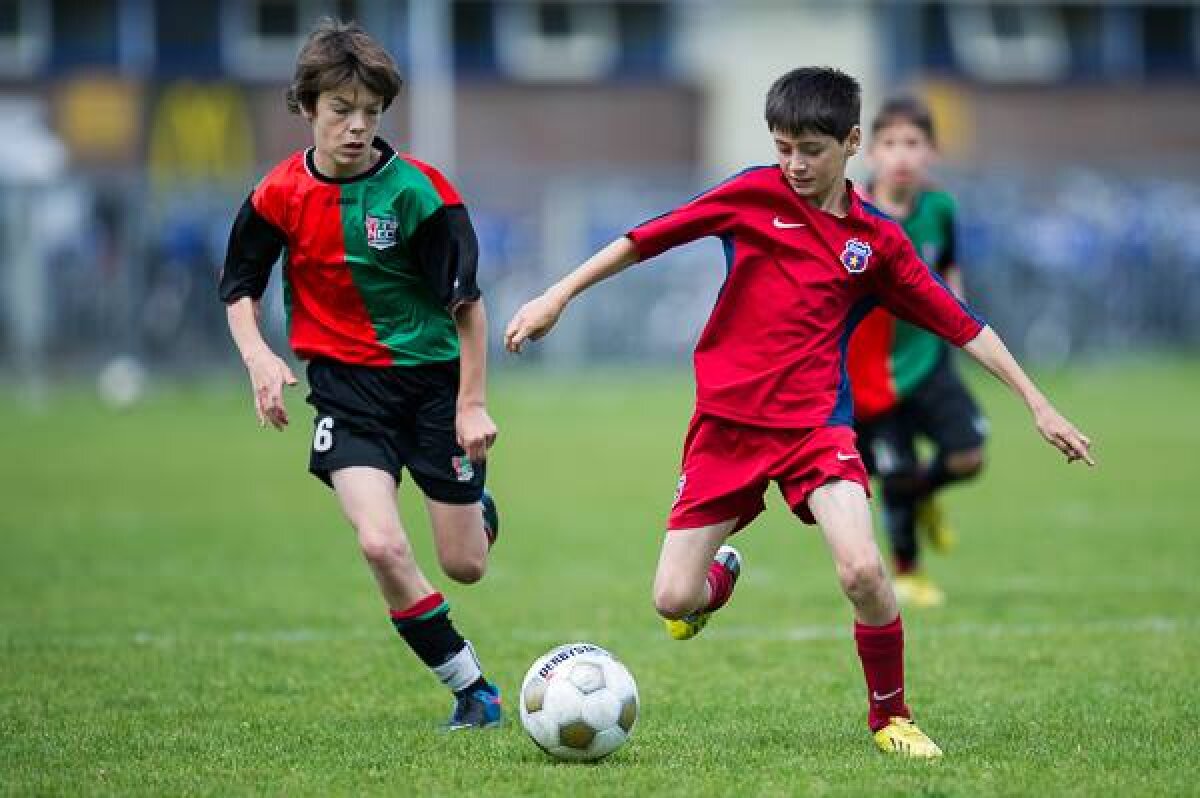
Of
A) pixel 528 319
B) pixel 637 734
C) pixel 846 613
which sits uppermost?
pixel 528 319

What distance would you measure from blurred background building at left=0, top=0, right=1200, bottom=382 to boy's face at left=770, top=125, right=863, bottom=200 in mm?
16964

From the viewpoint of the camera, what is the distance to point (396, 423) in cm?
658

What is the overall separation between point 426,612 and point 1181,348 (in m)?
22.3

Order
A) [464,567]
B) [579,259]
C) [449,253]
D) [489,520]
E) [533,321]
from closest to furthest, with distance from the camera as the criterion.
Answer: [533,321], [449,253], [464,567], [489,520], [579,259]

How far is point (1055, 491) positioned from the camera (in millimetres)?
14445

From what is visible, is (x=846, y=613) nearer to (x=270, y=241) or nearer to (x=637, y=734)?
(x=637, y=734)

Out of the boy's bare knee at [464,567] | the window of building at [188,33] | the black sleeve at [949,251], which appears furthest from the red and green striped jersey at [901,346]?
the window of building at [188,33]

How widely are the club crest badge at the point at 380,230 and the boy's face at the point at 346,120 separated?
7.8 inches

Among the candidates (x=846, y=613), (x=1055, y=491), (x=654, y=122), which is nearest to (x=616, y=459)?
(x=1055, y=491)

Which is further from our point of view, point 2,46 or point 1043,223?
point 2,46

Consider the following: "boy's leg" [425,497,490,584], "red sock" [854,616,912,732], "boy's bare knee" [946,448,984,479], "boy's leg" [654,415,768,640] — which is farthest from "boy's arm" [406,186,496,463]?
"boy's bare knee" [946,448,984,479]

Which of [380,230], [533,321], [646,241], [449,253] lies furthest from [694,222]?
[380,230]

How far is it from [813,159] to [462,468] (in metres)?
1.54

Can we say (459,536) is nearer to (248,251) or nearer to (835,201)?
(248,251)
